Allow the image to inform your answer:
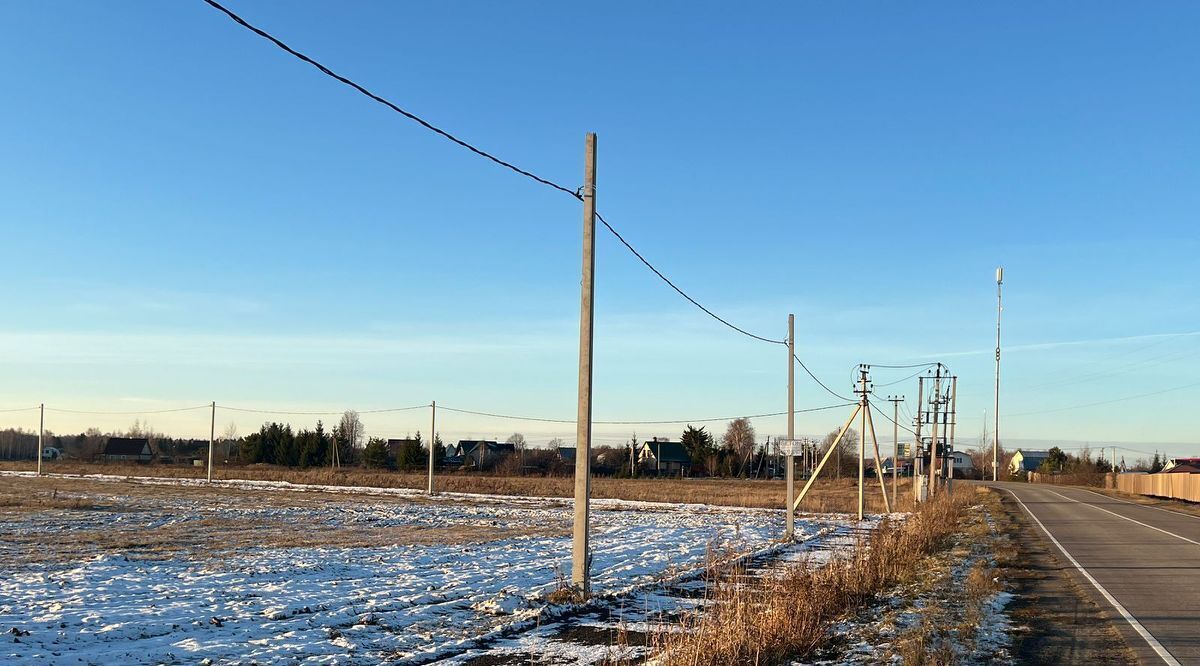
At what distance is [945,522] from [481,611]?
1926cm

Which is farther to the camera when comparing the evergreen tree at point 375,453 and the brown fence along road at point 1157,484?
the evergreen tree at point 375,453

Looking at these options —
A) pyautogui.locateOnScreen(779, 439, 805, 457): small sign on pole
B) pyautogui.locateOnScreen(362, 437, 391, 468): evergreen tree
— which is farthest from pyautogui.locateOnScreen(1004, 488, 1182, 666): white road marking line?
pyautogui.locateOnScreen(362, 437, 391, 468): evergreen tree

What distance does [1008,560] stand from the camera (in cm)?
1917

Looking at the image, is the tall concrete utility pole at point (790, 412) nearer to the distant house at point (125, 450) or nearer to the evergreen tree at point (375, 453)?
the evergreen tree at point (375, 453)

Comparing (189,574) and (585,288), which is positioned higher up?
(585,288)

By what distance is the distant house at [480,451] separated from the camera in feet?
390

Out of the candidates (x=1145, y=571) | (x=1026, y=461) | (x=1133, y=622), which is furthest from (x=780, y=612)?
(x=1026, y=461)

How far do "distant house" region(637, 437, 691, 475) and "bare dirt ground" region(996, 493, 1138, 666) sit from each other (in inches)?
3642

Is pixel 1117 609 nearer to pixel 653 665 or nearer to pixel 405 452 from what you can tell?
pixel 653 665

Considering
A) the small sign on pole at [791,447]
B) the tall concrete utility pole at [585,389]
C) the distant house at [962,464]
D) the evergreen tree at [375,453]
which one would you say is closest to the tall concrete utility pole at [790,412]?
the small sign on pole at [791,447]

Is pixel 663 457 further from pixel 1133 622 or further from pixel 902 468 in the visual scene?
pixel 1133 622

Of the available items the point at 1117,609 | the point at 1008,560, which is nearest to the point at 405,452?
the point at 1008,560

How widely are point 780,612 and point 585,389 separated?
194 inches

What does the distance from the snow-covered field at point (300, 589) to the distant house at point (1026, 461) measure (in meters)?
156
